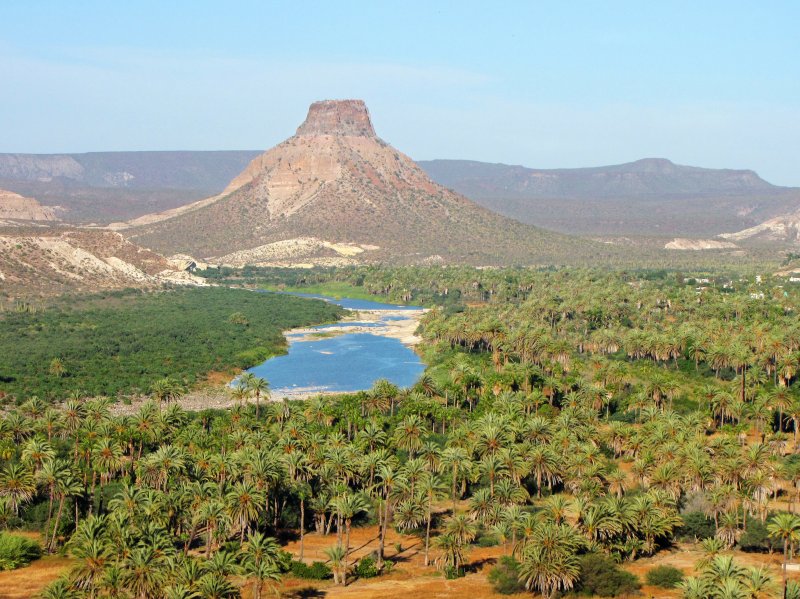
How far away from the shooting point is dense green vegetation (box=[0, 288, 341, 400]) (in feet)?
354

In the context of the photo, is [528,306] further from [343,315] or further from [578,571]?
[578,571]

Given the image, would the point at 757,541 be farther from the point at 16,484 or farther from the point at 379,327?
the point at 379,327

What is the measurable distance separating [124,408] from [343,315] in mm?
86666

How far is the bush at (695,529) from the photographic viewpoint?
63156 mm

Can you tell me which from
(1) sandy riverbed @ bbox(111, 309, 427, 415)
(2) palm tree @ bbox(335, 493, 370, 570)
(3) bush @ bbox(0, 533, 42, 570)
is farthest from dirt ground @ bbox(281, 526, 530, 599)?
(1) sandy riverbed @ bbox(111, 309, 427, 415)

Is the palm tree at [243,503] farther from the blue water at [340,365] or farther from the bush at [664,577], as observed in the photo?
the blue water at [340,365]

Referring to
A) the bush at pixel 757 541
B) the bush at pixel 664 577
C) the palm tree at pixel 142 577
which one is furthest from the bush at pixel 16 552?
the bush at pixel 757 541

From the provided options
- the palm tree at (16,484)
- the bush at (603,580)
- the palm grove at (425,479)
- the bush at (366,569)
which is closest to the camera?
the palm grove at (425,479)

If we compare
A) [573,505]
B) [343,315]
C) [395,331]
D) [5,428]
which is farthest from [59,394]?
[343,315]

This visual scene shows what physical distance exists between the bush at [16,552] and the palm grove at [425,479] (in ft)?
4.41

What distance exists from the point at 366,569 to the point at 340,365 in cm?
6990

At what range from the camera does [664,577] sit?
5584 centimetres

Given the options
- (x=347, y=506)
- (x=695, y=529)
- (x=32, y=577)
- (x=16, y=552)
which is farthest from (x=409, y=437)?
(x=32, y=577)

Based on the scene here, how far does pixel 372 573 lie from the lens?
57625 mm
